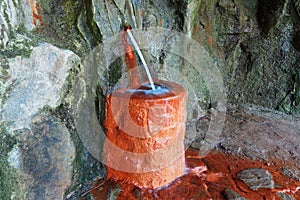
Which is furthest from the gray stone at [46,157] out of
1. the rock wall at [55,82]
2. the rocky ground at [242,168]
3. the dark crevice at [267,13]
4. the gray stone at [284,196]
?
the dark crevice at [267,13]

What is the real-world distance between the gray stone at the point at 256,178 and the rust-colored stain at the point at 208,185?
40mm

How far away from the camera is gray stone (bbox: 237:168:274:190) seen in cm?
216

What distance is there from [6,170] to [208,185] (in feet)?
4.87

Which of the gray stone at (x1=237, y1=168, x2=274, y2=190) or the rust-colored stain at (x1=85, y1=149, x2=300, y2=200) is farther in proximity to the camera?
the gray stone at (x1=237, y1=168, x2=274, y2=190)

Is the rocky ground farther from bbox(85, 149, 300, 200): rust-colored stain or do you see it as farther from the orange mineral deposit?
the orange mineral deposit

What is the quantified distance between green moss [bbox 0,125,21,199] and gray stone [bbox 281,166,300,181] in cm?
220

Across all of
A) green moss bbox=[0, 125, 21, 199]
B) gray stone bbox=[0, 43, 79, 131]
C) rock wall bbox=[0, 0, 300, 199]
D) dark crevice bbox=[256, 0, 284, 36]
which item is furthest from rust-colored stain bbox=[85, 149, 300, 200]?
dark crevice bbox=[256, 0, 284, 36]

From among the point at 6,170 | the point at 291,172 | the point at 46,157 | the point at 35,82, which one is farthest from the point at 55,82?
the point at 291,172

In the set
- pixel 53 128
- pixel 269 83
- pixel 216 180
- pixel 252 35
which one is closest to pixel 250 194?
pixel 216 180

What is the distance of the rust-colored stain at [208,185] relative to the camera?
199 cm

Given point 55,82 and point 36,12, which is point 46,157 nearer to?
point 55,82

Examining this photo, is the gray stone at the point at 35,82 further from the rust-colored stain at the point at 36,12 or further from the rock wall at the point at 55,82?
the rust-colored stain at the point at 36,12

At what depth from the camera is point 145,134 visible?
75.1 inches

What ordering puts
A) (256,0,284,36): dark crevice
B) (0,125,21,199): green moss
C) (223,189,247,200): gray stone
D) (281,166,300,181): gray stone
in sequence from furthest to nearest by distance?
(256,0,284,36): dark crevice, (281,166,300,181): gray stone, (223,189,247,200): gray stone, (0,125,21,199): green moss
